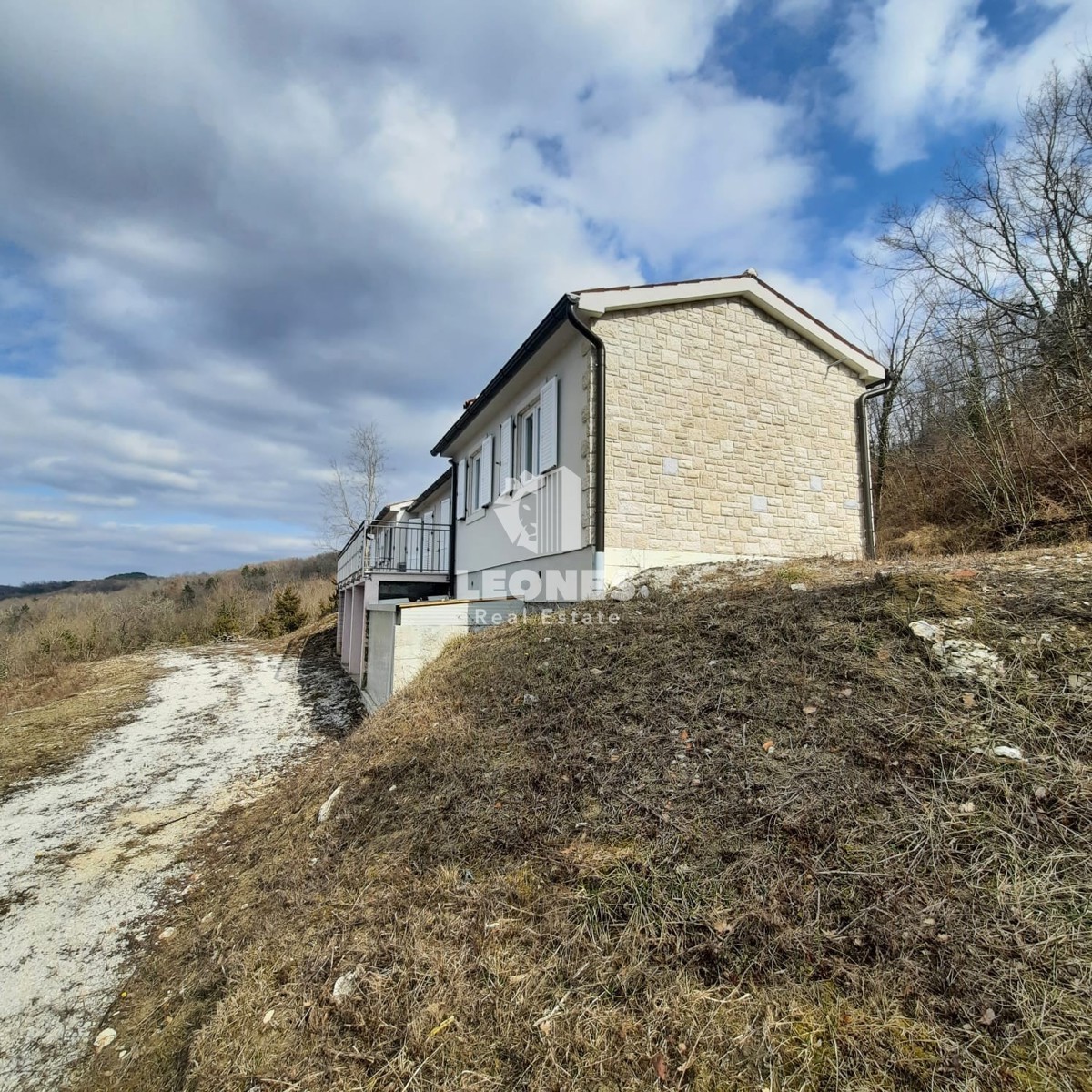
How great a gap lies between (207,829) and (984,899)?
287 inches

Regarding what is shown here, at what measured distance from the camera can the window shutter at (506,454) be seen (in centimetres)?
1174

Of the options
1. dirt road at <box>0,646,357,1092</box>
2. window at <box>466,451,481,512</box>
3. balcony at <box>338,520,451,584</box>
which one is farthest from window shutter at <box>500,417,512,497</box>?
dirt road at <box>0,646,357,1092</box>

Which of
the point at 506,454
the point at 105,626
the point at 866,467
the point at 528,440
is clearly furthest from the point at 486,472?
the point at 105,626

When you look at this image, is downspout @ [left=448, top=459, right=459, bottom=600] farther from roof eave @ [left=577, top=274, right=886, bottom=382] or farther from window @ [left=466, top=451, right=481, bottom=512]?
roof eave @ [left=577, top=274, right=886, bottom=382]

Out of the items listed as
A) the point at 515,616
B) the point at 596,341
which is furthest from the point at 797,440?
the point at 515,616

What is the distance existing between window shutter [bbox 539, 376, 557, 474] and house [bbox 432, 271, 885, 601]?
0.16ft

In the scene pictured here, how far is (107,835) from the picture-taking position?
662 cm

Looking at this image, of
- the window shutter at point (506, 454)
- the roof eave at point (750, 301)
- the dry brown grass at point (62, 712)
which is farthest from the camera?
the window shutter at point (506, 454)

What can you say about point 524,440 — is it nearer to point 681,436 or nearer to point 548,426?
point 548,426

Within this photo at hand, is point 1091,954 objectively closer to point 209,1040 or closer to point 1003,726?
point 1003,726

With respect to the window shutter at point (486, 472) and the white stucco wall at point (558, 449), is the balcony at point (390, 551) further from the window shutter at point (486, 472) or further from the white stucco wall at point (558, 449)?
the window shutter at point (486, 472)

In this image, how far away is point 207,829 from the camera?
6586 mm

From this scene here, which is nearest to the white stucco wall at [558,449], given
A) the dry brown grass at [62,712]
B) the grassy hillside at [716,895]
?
the grassy hillside at [716,895]

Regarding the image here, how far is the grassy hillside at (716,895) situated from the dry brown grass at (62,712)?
23.0 ft
